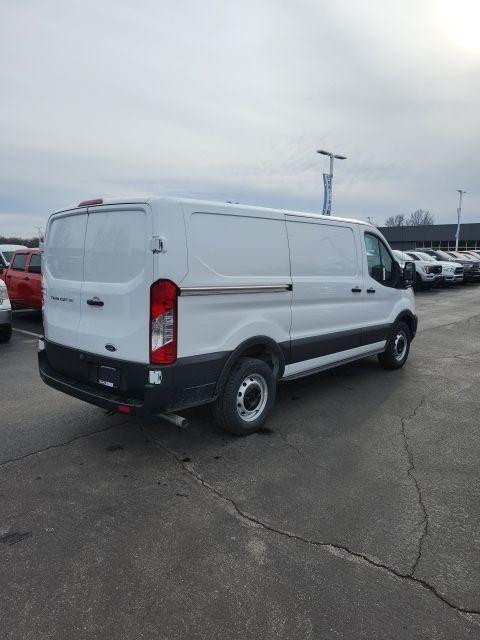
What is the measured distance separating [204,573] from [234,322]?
84.3 inches

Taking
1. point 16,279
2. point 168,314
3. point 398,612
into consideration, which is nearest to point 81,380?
point 168,314

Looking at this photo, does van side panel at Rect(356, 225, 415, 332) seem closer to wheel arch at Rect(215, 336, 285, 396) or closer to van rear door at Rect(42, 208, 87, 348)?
wheel arch at Rect(215, 336, 285, 396)

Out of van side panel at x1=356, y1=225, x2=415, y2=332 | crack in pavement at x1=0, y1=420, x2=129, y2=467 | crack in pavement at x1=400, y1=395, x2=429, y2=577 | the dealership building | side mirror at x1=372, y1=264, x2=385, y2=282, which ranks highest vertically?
the dealership building

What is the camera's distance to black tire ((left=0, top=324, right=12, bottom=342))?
888cm

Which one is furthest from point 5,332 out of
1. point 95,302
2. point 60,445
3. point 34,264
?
point 95,302

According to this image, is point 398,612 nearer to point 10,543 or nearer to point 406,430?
point 10,543

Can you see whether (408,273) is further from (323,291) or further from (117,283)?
(117,283)

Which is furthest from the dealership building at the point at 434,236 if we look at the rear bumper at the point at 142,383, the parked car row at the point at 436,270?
Result: the rear bumper at the point at 142,383

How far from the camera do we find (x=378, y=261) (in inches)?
255

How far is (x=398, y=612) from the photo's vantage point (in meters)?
2.36

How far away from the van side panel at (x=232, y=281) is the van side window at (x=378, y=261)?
6.31 ft

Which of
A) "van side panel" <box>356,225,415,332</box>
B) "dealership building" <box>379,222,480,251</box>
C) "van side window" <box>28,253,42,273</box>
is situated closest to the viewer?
"van side panel" <box>356,225,415,332</box>

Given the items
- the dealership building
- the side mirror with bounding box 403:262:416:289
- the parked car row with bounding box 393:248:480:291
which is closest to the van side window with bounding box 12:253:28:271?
the side mirror with bounding box 403:262:416:289

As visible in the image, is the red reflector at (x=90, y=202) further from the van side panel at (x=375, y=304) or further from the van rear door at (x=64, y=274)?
the van side panel at (x=375, y=304)
